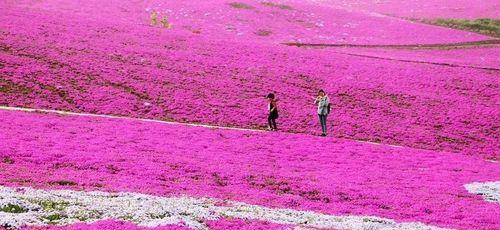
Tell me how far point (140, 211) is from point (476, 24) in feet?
266

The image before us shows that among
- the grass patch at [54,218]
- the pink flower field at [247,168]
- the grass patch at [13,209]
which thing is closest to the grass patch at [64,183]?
the pink flower field at [247,168]

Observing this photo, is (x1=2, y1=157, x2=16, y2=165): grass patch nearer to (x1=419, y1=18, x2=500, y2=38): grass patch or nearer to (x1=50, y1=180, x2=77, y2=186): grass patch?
(x1=50, y1=180, x2=77, y2=186): grass patch

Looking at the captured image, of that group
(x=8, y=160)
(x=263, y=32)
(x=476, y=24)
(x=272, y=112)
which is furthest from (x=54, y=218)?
(x=476, y=24)

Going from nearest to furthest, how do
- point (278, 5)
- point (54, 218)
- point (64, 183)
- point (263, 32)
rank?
1. point (54, 218)
2. point (64, 183)
3. point (263, 32)
4. point (278, 5)

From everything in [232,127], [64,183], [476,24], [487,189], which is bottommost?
[232,127]

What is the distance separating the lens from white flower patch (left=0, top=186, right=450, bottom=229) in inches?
568

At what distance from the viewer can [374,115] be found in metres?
39.2

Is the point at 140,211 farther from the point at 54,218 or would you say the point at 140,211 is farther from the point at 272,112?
the point at 272,112

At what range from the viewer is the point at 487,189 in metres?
23.3

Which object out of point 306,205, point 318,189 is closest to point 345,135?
point 318,189

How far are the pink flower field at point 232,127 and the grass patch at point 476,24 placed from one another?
1038 centimetres

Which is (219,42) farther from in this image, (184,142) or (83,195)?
(83,195)

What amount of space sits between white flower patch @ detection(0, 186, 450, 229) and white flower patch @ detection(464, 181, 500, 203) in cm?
624

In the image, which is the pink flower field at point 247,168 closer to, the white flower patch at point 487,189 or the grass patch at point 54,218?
the white flower patch at point 487,189
